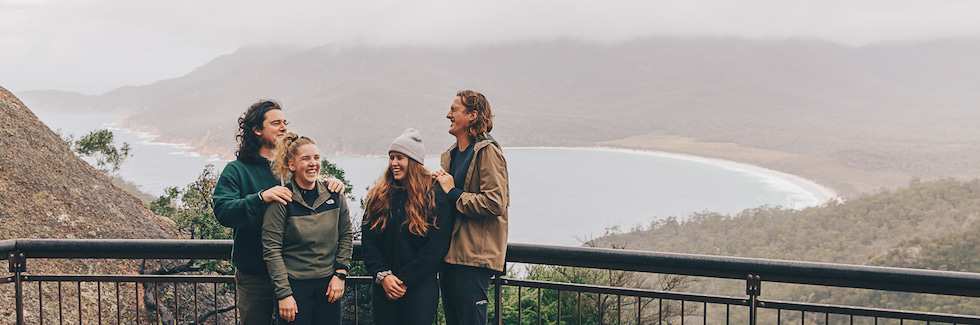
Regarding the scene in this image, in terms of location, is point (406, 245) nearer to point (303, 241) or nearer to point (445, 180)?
point (445, 180)

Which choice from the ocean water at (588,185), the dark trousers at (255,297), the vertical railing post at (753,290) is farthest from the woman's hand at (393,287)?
the ocean water at (588,185)

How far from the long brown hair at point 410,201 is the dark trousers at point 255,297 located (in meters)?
0.56

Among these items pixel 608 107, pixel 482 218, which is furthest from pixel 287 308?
pixel 608 107

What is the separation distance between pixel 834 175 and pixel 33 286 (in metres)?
119

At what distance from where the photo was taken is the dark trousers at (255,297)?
2859 millimetres

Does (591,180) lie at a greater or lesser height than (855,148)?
lesser

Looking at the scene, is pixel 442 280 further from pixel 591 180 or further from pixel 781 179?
pixel 781 179

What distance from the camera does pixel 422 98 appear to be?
12444 cm

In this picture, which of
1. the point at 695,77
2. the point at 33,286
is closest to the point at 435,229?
the point at 33,286

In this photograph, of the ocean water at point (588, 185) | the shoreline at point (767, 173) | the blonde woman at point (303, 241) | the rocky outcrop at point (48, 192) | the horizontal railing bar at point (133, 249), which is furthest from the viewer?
the shoreline at point (767, 173)

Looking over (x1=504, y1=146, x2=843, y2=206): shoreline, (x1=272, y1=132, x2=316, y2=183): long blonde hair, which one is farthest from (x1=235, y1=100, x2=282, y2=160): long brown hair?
(x1=504, y1=146, x2=843, y2=206): shoreline

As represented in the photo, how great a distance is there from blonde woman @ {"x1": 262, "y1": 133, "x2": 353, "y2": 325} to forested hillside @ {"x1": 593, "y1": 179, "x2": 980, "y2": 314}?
48.6 m

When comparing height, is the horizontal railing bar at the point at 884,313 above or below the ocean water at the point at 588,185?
above

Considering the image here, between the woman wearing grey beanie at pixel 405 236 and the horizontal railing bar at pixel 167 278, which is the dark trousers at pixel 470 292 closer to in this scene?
the woman wearing grey beanie at pixel 405 236
